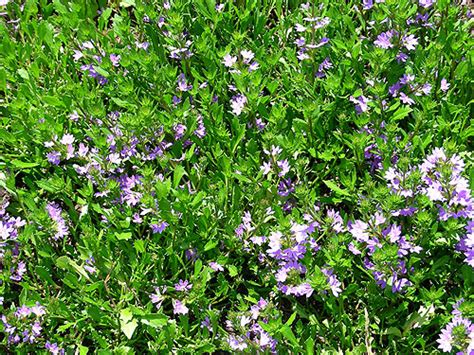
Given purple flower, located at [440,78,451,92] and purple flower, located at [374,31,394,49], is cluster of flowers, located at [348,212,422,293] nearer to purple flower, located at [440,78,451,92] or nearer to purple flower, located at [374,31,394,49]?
purple flower, located at [440,78,451,92]

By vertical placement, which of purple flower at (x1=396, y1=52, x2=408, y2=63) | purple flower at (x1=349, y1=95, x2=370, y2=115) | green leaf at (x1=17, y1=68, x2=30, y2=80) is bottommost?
green leaf at (x1=17, y1=68, x2=30, y2=80)

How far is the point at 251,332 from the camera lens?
3434 mm

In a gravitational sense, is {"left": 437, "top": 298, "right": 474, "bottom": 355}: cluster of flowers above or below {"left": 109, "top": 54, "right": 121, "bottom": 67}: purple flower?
above

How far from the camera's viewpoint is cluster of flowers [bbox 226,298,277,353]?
326cm

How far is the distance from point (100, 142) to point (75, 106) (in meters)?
0.41

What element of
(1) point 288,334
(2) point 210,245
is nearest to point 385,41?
(2) point 210,245

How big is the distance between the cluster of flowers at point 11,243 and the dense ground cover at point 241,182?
0.01 metres

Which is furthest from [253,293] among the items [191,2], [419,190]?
[191,2]

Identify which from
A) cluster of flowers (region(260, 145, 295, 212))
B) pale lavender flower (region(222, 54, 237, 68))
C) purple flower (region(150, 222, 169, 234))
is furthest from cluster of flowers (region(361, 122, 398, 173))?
purple flower (region(150, 222, 169, 234))

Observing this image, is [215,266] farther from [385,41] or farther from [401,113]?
[385,41]

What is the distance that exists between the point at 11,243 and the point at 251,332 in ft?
4.95

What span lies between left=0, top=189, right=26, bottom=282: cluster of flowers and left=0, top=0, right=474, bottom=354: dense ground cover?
14mm

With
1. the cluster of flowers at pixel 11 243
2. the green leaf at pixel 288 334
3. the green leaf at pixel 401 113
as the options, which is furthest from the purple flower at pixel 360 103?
the cluster of flowers at pixel 11 243

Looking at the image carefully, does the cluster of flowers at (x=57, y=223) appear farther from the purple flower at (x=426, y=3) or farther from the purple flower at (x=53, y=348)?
the purple flower at (x=426, y=3)
